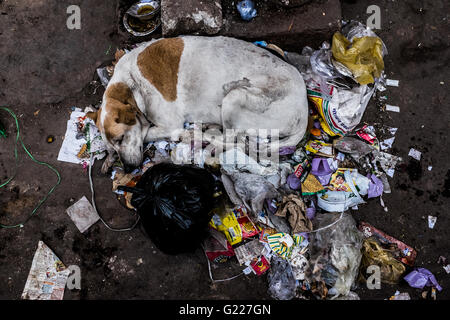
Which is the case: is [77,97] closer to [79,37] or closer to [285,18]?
[79,37]

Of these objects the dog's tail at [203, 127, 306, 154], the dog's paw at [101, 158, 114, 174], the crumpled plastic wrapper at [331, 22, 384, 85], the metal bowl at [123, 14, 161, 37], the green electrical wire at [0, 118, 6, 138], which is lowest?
the dog's paw at [101, 158, 114, 174]

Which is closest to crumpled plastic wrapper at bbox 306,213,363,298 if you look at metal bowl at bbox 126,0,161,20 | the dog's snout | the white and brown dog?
the white and brown dog

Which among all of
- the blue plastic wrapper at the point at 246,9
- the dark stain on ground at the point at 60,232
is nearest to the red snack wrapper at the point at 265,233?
the dark stain on ground at the point at 60,232

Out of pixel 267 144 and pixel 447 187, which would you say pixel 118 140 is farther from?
pixel 447 187

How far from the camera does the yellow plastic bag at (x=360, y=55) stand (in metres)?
3.20

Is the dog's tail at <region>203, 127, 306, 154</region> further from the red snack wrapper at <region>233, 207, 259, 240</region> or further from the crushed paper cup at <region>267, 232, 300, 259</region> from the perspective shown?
the crushed paper cup at <region>267, 232, 300, 259</region>

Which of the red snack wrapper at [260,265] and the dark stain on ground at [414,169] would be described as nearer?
the red snack wrapper at [260,265]

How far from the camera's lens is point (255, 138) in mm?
3174

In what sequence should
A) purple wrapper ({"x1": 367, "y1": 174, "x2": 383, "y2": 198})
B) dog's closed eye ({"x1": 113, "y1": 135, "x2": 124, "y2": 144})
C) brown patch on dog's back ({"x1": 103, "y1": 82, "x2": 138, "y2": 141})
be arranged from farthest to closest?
1. purple wrapper ({"x1": 367, "y1": 174, "x2": 383, "y2": 198})
2. dog's closed eye ({"x1": 113, "y1": 135, "x2": 124, "y2": 144})
3. brown patch on dog's back ({"x1": 103, "y1": 82, "x2": 138, "y2": 141})

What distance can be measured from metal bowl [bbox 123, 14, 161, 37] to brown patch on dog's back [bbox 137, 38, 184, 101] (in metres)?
0.75

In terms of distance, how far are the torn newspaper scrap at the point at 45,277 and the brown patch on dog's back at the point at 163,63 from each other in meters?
2.07

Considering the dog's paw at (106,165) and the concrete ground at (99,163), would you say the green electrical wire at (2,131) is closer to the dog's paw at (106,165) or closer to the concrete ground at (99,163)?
the concrete ground at (99,163)

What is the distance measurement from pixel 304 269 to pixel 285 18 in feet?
8.71

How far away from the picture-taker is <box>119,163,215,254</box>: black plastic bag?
2854 mm
